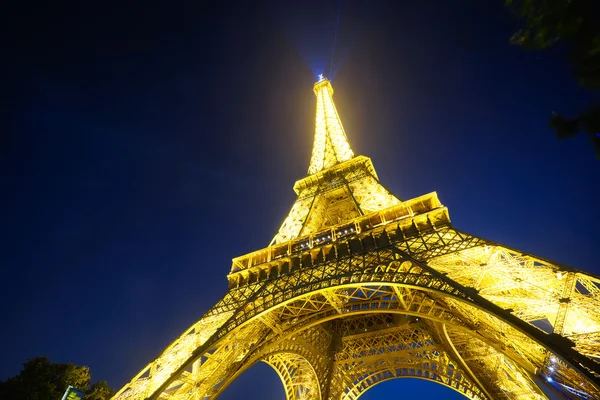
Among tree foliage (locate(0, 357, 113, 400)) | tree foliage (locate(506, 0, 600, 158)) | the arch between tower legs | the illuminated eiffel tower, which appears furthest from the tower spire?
tree foliage (locate(506, 0, 600, 158))

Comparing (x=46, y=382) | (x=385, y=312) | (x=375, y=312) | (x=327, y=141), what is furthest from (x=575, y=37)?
(x=327, y=141)

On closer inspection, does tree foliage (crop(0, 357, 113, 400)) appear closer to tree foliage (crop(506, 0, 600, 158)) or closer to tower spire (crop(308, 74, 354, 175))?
tower spire (crop(308, 74, 354, 175))

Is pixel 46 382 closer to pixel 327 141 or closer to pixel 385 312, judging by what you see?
pixel 385 312

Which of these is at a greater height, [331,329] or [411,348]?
[331,329]

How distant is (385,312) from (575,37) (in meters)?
11.0

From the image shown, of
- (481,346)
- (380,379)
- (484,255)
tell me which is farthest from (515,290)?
(380,379)

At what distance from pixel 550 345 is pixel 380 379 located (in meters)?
15.9

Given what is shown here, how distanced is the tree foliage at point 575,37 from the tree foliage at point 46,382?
1770 cm

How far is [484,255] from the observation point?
10.5m

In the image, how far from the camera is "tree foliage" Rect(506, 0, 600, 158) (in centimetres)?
336

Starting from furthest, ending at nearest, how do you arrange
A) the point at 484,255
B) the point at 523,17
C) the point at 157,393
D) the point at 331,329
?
1. the point at 331,329
2. the point at 484,255
3. the point at 157,393
4. the point at 523,17

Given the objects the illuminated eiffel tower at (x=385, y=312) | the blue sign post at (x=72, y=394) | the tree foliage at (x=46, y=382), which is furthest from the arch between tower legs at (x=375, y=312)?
the tree foliage at (x=46, y=382)

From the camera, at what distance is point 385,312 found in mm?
12562

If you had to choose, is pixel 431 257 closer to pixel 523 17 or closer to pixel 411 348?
pixel 523 17
